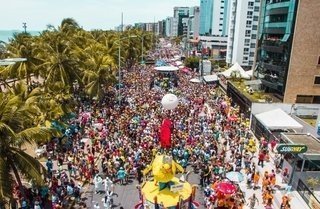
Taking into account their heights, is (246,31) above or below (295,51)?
above

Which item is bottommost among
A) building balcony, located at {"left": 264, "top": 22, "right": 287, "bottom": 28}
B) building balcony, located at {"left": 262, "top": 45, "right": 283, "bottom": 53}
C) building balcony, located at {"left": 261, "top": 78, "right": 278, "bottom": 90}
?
building balcony, located at {"left": 261, "top": 78, "right": 278, "bottom": 90}

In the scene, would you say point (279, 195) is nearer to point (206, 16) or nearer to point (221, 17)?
point (221, 17)

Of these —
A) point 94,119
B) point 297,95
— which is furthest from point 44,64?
point 297,95

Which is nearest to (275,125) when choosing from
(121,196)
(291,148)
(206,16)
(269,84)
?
(291,148)

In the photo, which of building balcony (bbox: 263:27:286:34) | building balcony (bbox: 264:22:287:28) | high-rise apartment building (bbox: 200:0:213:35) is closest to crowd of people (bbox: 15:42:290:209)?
building balcony (bbox: 263:27:286:34)

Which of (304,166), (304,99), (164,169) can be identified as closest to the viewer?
(164,169)

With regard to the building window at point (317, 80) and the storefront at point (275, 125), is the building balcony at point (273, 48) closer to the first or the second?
the building window at point (317, 80)

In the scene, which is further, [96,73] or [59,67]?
[96,73]

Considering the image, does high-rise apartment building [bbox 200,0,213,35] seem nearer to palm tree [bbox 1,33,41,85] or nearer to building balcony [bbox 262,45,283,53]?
building balcony [bbox 262,45,283,53]
